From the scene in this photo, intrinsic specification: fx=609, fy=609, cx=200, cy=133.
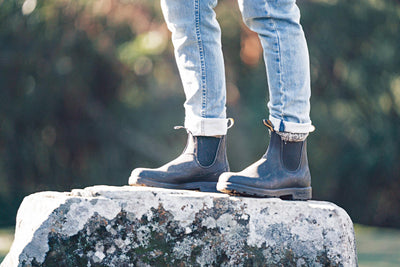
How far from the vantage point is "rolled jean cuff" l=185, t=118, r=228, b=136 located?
147 centimetres

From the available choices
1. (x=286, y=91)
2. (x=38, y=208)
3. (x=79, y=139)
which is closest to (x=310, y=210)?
(x=286, y=91)

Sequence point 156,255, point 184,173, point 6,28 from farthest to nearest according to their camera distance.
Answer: point 6,28, point 184,173, point 156,255

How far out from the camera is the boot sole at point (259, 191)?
1.37m

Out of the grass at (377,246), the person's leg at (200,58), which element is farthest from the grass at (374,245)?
the person's leg at (200,58)

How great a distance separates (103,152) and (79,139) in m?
A: 0.24

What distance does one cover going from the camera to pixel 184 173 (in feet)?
4.93

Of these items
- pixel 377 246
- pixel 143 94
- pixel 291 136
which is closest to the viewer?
pixel 291 136

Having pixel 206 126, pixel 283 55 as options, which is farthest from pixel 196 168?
pixel 283 55

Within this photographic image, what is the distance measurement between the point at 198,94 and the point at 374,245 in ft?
11.4

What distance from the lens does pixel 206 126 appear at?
1.48m

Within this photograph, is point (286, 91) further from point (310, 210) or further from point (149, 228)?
point (149, 228)

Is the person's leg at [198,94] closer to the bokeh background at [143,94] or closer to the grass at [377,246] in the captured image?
the grass at [377,246]

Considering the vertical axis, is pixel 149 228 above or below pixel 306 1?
below

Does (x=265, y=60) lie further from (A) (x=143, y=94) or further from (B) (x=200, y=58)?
(A) (x=143, y=94)
